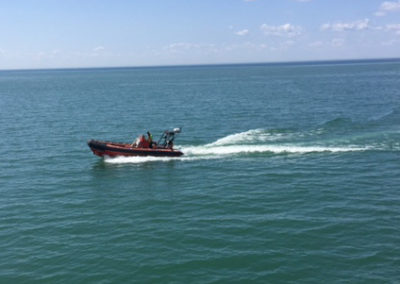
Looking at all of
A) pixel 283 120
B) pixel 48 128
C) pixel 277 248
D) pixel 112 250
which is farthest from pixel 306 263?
pixel 48 128

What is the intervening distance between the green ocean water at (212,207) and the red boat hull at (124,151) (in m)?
0.53

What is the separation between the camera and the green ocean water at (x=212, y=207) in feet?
59.5

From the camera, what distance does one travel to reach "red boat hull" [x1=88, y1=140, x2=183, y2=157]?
35.0m

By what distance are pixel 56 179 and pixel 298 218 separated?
17630 millimetres

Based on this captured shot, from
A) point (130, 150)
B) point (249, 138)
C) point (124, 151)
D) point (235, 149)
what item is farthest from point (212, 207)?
point (249, 138)

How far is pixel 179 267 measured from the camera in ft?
59.6

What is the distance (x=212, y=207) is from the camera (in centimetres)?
2469

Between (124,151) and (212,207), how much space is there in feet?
42.4

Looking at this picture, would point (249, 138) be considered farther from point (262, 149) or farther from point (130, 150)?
point (130, 150)

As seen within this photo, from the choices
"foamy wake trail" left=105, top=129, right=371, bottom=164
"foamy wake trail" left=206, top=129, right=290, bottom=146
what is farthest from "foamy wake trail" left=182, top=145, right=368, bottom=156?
"foamy wake trail" left=206, top=129, right=290, bottom=146

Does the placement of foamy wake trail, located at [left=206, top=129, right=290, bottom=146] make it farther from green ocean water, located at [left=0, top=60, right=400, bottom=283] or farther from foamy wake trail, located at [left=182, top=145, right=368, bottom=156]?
foamy wake trail, located at [left=182, top=145, right=368, bottom=156]

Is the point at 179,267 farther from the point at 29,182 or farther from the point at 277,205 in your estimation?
the point at 29,182

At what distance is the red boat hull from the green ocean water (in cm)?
53

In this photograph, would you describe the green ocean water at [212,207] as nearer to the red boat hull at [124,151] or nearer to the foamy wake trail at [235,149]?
the foamy wake trail at [235,149]
